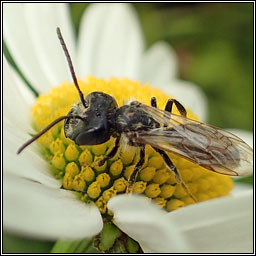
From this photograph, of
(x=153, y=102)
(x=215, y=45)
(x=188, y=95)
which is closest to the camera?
(x=153, y=102)

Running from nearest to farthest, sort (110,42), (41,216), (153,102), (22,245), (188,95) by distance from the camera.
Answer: (41,216) < (153,102) < (22,245) < (110,42) < (188,95)

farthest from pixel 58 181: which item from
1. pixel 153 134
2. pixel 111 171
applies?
pixel 153 134

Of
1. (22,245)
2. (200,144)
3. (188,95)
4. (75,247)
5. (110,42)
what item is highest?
(110,42)

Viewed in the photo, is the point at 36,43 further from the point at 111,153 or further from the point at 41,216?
the point at 41,216

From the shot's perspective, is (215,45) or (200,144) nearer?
(200,144)

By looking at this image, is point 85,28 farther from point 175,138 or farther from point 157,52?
point 175,138

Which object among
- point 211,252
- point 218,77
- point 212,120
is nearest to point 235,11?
point 218,77

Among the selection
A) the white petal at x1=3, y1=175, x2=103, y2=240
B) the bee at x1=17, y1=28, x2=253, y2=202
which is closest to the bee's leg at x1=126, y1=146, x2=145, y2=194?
the bee at x1=17, y1=28, x2=253, y2=202
